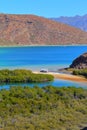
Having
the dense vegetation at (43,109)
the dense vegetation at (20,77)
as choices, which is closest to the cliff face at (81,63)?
the dense vegetation at (20,77)

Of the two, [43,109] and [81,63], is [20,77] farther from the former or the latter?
[43,109]

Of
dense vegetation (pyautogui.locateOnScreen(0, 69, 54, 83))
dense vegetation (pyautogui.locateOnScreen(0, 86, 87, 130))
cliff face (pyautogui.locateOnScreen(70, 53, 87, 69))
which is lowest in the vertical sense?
dense vegetation (pyautogui.locateOnScreen(0, 86, 87, 130))

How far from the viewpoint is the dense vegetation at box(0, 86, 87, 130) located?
813 inches

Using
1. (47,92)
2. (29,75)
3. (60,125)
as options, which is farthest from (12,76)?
(60,125)

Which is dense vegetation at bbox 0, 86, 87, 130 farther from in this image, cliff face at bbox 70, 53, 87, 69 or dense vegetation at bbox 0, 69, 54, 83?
cliff face at bbox 70, 53, 87, 69

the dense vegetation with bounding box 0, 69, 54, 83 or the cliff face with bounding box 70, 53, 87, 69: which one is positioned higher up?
the cliff face with bounding box 70, 53, 87, 69

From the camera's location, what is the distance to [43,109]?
24.2 m

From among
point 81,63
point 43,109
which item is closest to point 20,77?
point 81,63

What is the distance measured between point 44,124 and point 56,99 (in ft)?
20.6

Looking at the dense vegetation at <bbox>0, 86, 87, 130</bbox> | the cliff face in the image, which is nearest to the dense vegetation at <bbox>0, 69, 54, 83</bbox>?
the dense vegetation at <bbox>0, 86, 87, 130</bbox>

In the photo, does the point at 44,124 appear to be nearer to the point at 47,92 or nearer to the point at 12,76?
the point at 47,92

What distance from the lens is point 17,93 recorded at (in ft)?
89.7

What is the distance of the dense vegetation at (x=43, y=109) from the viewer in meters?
20.6

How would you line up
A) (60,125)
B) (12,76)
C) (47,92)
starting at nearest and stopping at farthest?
(60,125)
(47,92)
(12,76)
